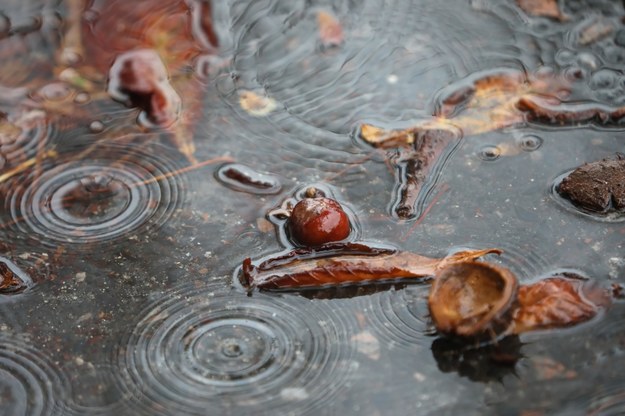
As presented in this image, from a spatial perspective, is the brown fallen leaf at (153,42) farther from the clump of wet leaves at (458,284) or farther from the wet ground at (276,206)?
the clump of wet leaves at (458,284)

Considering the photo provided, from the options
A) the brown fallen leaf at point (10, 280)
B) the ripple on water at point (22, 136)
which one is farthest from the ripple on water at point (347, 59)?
the brown fallen leaf at point (10, 280)

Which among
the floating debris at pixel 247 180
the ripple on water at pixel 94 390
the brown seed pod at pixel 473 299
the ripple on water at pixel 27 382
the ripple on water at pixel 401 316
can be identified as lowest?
the ripple on water at pixel 401 316

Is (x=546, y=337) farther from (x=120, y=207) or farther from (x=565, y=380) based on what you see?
(x=120, y=207)

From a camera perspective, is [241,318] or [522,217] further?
[522,217]

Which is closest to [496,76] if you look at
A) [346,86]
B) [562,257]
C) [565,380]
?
[346,86]

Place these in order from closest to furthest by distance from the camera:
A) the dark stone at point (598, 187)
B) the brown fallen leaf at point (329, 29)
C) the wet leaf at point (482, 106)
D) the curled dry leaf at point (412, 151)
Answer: the dark stone at point (598, 187)
the curled dry leaf at point (412, 151)
the wet leaf at point (482, 106)
the brown fallen leaf at point (329, 29)
